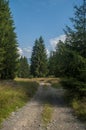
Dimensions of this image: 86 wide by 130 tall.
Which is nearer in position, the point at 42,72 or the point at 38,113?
the point at 38,113

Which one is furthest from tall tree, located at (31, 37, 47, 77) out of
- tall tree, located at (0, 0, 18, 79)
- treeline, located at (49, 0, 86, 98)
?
treeline, located at (49, 0, 86, 98)

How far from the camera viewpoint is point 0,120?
48.3 feet

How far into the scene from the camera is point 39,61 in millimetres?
88688

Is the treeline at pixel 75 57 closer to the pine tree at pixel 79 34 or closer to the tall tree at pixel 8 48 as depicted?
the pine tree at pixel 79 34

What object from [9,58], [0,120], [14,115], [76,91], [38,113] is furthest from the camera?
[9,58]

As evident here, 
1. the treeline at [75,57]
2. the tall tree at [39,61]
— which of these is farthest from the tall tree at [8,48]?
the tall tree at [39,61]

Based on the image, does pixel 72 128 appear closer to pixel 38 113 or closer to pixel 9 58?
pixel 38 113

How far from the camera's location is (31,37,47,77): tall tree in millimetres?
88250

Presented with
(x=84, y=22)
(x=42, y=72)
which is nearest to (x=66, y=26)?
(x=84, y=22)

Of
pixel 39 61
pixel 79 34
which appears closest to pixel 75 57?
pixel 79 34

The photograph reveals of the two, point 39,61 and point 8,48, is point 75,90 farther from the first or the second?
point 39,61

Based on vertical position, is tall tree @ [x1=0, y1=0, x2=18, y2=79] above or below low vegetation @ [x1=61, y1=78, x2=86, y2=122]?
above

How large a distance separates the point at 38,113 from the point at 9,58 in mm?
27422

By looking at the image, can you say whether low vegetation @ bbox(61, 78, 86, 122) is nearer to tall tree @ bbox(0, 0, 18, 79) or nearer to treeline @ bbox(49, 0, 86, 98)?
treeline @ bbox(49, 0, 86, 98)
